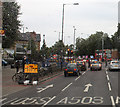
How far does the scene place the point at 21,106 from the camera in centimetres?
930

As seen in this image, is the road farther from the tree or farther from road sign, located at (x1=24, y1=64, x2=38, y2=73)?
the tree

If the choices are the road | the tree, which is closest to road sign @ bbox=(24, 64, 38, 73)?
the road

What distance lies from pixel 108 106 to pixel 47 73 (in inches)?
606

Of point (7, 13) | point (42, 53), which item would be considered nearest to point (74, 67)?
point (7, 13)

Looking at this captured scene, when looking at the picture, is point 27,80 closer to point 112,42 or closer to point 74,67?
point 74,67

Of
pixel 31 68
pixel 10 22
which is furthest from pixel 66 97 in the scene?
pixel 10 22

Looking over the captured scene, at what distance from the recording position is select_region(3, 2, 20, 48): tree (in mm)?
27297

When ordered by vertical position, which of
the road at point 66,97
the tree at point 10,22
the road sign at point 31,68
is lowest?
the road at point 66,97

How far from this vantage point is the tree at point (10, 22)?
27297 mm

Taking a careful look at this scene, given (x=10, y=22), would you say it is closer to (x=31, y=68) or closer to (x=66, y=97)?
(x=31, y=68)

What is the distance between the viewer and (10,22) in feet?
90.5

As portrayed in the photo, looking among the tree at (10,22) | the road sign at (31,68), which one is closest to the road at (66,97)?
the road sign at (31,68)

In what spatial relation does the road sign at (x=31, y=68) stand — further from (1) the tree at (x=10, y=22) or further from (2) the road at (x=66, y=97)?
(1) the tree at (x=10, y=22)

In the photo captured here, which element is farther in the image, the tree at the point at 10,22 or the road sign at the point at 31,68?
the tree at the point at 10,22
